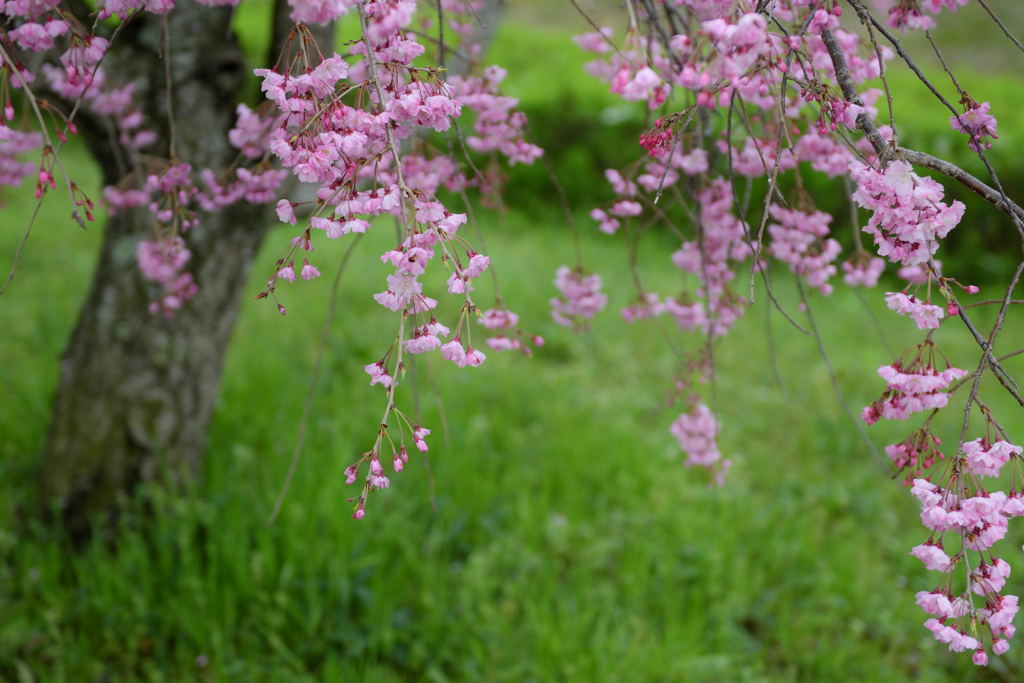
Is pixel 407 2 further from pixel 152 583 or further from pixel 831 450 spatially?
pixel 831 450

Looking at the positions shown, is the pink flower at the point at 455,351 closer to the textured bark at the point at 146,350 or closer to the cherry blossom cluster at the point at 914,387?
the cherry blossom cluster at the point at 914,387

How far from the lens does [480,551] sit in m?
2.71

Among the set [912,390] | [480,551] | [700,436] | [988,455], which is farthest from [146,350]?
[988,455]

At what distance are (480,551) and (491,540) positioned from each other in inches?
4.1

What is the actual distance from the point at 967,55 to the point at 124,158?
13.2 m

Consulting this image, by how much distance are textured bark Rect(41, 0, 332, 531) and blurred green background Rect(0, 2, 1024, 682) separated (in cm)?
16

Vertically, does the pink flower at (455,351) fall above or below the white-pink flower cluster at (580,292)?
below

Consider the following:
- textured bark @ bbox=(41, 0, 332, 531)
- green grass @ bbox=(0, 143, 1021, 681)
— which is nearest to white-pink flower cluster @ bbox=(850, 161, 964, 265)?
green grass @ bbox=(0, 143, 1021, 681)

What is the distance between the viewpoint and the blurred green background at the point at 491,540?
2.28m

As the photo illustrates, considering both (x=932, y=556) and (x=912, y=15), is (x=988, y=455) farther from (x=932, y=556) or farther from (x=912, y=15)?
(x=912, y=15)

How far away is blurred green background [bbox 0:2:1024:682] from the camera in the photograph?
2279mm

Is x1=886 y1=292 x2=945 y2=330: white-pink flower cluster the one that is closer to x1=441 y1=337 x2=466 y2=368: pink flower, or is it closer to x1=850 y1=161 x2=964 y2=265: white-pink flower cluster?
x1=850 y1=161 x2=964 y2=265: white-pink flower cluster

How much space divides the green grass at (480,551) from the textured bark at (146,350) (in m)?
0.17

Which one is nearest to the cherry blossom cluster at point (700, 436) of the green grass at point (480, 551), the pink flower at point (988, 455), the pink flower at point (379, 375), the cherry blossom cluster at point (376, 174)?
the green grass at point (480, 551)
